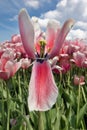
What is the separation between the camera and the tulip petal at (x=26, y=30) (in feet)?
4.55

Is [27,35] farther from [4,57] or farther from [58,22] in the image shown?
[4,57]

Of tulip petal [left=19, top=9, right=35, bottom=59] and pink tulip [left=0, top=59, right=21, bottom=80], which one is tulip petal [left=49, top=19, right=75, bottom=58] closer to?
tulip petal [left=19, top=9, right=35, bottom=59]

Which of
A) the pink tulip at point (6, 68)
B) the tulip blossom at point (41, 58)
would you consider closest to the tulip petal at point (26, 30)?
the tulip blossom at point (41, 58)

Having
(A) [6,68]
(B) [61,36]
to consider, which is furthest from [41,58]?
(A) [6,68]

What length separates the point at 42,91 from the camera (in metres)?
1.36

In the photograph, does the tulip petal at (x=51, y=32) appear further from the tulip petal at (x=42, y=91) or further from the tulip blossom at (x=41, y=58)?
the tulip petal at (x=42, y=91)

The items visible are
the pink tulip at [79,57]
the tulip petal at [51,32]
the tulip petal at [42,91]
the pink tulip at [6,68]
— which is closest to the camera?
the tulip petal at [42,91]

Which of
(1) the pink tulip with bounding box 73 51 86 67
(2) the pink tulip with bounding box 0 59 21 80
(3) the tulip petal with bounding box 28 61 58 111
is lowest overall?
(3) the tulip petal with bounding box 28 61 58 111

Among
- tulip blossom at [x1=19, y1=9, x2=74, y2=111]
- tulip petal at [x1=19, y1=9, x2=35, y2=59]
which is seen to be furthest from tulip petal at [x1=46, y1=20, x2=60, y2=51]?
tulip petal at [x1=19, y1=9, x2=35, y2=59]

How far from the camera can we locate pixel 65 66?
335cm

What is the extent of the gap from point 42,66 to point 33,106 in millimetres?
189

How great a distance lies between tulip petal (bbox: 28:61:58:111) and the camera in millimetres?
1338

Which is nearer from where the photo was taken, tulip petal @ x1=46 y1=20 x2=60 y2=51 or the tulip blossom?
the tulip blossom

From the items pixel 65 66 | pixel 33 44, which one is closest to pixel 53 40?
pixel 33 44
